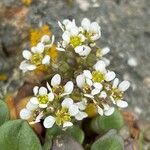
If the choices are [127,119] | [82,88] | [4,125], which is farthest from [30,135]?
[127,119]

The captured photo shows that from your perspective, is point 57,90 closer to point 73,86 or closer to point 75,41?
point 73,86

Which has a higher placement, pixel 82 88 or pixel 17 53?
pixel 82 88

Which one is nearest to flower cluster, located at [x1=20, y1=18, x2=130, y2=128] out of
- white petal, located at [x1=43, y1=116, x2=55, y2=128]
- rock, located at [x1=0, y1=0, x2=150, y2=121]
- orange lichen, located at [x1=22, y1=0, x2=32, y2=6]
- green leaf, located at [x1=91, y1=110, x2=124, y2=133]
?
white petal, located at [x1=43, y1=116, x2=55, y2=128]

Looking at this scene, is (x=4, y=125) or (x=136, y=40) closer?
(x=4, y=125)

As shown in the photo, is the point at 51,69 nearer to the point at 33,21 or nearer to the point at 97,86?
the point at 97,86

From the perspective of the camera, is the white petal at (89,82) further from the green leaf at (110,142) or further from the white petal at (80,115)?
the green leaf at (110,142)

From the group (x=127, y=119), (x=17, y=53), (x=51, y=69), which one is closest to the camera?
(x=51, y=69)
